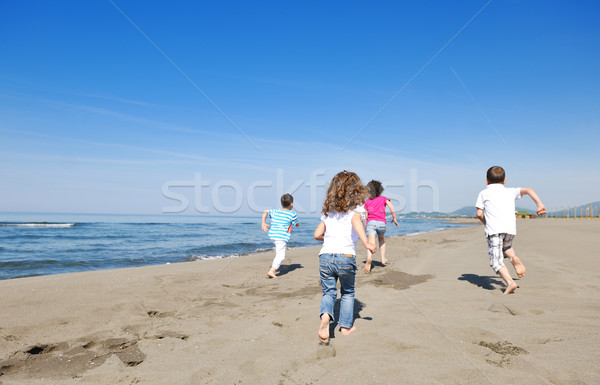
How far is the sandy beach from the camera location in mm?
2645

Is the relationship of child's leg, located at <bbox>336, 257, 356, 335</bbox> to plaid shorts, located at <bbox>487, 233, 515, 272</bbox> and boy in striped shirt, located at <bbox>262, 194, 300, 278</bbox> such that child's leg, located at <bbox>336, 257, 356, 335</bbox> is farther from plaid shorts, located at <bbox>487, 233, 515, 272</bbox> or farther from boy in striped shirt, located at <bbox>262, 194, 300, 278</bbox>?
boy in striped shirt, located at <bbox>262, 194, 300, 278</bbox>

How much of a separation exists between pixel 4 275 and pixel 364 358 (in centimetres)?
971

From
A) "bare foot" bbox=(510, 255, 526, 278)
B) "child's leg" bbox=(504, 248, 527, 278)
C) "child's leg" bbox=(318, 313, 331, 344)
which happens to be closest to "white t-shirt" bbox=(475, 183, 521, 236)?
"child's leg" bbox=(504, 248, 527, 278)

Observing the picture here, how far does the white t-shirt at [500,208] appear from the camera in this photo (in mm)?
5139

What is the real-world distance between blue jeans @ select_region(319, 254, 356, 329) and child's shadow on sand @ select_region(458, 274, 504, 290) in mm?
2955

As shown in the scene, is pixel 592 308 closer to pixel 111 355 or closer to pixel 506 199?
pixel 506 199

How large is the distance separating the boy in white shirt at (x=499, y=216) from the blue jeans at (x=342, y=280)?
113 inches

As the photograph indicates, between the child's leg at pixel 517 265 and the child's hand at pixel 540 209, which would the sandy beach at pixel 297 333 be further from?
Answer: the child's hand at pixel 540 209

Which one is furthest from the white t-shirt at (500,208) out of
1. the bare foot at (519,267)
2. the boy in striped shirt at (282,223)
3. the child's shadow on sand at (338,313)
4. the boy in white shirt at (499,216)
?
the boy in striped shirt at (282,223)

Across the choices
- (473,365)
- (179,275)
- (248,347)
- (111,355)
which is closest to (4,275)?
(179,275)

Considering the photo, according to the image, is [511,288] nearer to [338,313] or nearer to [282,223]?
[338,313]

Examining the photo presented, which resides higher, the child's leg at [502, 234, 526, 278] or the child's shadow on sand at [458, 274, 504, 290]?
the child's leg at [502, 234, 526, 278]

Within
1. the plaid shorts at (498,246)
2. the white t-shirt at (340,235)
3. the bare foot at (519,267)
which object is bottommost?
the bare foot at (519,267)

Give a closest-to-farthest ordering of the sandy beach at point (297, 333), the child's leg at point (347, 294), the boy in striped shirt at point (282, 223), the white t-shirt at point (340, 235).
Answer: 1. the sandy beach at point (297, 333)
2. the child's leg at point (347, 294)
3. the white t-shirt at point (340, 235)
4. the boy in striped shirt at point (282, 223)
